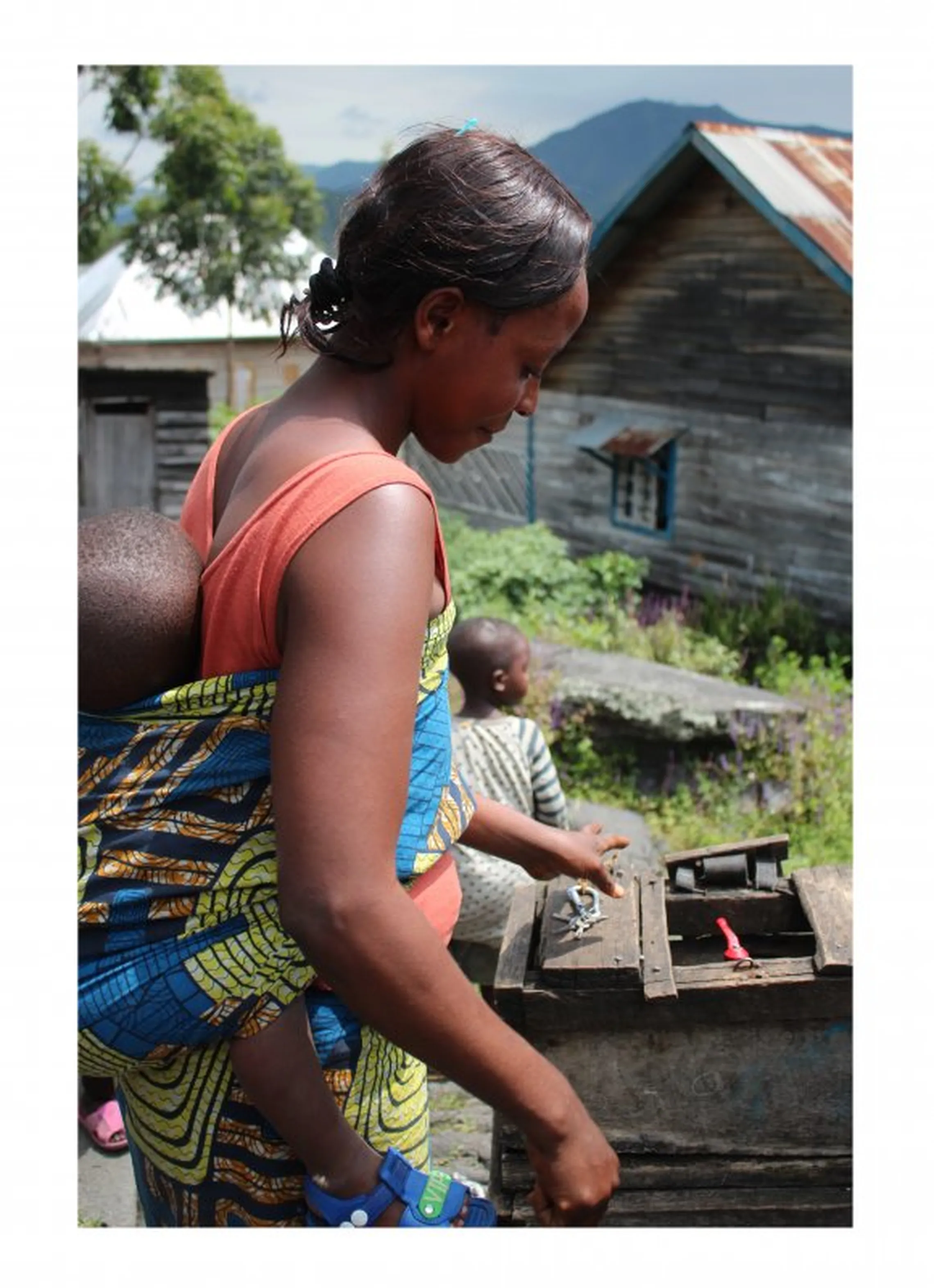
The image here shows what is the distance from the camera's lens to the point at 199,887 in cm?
146

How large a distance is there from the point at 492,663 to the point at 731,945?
1.85 metres

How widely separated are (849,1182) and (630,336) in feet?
35.6

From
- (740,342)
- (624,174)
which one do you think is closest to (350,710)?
(740,342)

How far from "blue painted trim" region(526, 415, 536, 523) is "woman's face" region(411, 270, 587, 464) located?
1229 centimetres

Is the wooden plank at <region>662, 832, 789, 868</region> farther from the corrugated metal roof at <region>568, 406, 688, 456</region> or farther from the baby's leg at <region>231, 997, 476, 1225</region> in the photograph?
the corrugated metal roof at <region>568, 406, 688, 456</region>

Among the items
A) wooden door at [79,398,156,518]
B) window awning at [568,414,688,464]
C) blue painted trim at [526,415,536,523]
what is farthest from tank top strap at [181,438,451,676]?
wooden door at [79,398,156,518]

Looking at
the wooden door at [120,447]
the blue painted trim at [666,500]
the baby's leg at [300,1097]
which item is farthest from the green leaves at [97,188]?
the baby's leg at [300,1097]

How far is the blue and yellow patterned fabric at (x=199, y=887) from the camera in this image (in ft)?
4.76

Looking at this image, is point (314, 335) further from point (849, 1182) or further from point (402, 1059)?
point (849, 1182)

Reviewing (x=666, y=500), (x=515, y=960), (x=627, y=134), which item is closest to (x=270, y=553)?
(x=515, y=960)

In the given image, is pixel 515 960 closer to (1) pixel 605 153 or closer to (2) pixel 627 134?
(1) pixel 605 153

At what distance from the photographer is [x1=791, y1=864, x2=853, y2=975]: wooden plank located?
6.95 ft

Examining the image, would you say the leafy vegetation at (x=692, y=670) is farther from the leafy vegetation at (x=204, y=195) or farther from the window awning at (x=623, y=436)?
the leafy vegetation at (x=204, y=195)

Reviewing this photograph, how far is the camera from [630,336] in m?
12.3
